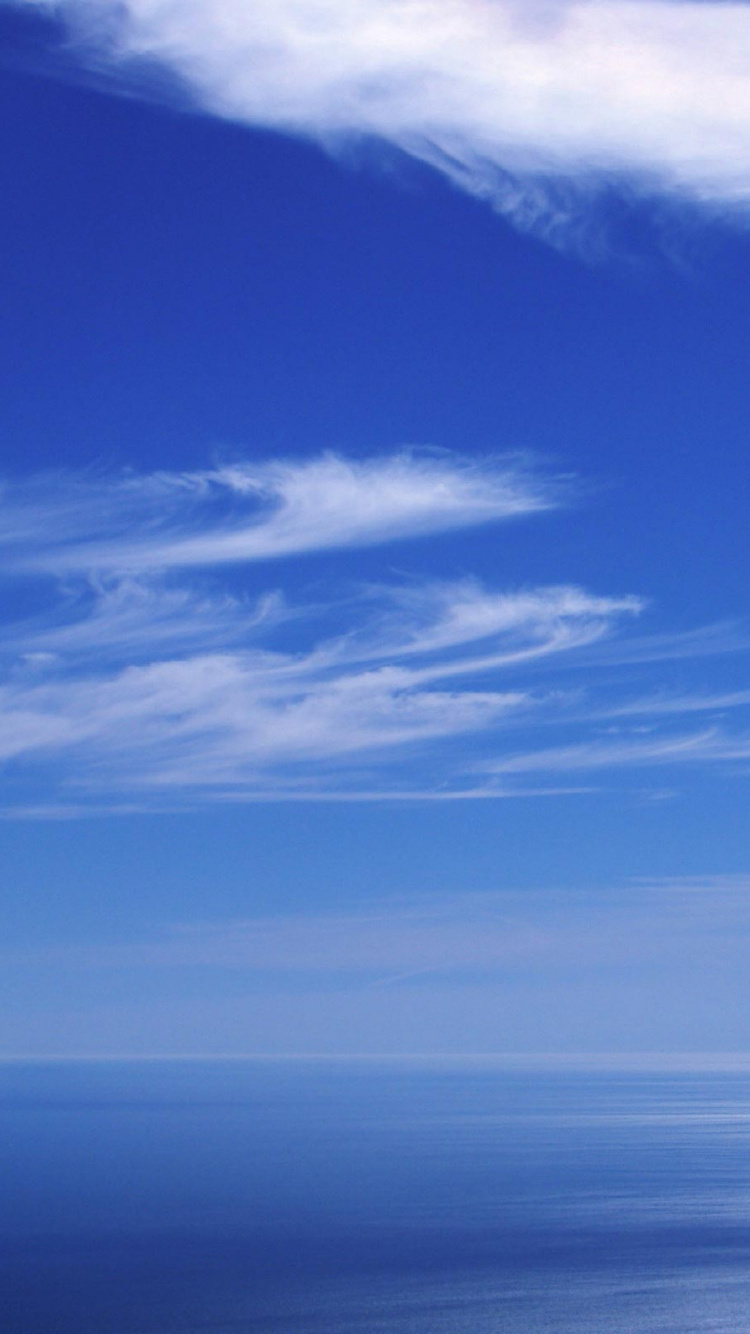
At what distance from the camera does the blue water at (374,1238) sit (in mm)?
56906

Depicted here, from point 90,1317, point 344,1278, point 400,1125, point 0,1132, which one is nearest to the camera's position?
point 90,1317

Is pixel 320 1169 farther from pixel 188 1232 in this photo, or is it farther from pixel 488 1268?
pixel 488 1268

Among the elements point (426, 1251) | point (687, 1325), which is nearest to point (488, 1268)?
point (426, 1251)

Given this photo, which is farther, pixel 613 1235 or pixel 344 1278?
pixel 613 1235

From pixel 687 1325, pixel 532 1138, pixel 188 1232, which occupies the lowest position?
pixel 687 1325

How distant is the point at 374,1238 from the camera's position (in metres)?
75.7

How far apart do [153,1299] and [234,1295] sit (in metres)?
3.67

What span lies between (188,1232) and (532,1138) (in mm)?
84627

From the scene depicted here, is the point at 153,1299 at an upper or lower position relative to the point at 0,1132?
lower

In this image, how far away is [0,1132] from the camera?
16325 cm

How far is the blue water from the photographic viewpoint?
187 feet

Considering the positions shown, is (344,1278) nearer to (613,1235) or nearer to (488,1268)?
(488,1268)

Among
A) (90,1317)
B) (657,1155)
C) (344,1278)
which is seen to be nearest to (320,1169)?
(657,1155)

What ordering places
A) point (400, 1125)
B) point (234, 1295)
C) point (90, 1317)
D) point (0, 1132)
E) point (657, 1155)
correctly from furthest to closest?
point (400, 1125) < point (0, 1132) < point (657, 1155) < point (234, 1295) < point (90, 1317)
